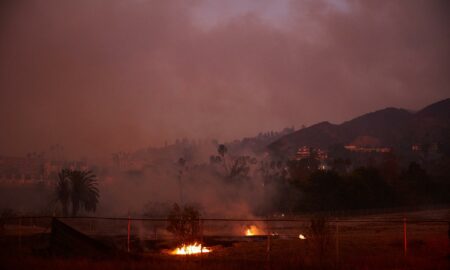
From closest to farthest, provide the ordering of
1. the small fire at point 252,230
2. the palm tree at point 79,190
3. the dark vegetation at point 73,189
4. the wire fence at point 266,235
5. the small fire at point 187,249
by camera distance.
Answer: the wire fence at point 266,235, the small fire at point 187,249, the small fire at point 252,230, the dark vegetation at point 73,189, the palm tree at point 79,190

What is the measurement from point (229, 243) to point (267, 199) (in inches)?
2168

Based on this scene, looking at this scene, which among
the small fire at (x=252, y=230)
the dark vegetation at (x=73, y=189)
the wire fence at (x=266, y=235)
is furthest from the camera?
the dark vegetation at (x=73, y=189)

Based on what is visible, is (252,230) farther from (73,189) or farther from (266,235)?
(73,189)

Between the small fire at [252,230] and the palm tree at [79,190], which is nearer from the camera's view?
the small fire at [252,230]

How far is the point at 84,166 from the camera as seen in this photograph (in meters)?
161

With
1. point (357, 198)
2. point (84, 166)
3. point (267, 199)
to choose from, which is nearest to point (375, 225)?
point (357, 198)

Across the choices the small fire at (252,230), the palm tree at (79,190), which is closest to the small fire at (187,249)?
the small fire at (252,230)

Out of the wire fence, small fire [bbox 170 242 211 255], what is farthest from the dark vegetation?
small fire [bbox 170 242 211 255]

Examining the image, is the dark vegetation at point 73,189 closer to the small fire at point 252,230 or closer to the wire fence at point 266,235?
the wire fence at point 266,235

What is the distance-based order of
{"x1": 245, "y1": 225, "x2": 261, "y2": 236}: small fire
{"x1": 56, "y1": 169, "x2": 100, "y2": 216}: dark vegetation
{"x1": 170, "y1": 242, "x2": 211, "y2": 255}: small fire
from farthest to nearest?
1. {"x1": 56, "y1": 169, "x2": 100, "y2": 216}: dark vegetation
2. {"x1": 245, "y1": 225, "x2": 261, "y2": 236}: small fire
3. {"x1": 170, "y1": 242, "x2": 211, "y2": 255}: small fire

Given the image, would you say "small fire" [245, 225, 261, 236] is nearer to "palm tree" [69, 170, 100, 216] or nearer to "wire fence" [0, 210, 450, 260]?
"wire fence" [0, 210, 450, 260]

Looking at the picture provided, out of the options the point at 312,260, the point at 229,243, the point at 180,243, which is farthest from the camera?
the point at 229,243

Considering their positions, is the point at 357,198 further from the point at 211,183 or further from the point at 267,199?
the point at 211,183

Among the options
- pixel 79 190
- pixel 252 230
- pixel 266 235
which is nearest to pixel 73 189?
pixel 79 190
